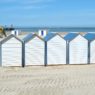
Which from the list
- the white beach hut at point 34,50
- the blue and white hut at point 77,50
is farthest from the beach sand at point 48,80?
the blue and white hut at point 77,50

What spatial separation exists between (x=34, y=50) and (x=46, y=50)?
56 centimetres

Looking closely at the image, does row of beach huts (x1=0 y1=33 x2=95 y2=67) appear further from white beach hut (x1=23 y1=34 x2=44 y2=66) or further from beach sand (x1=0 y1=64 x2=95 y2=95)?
beach sand (x1=0 y1=64 x2=95 y2=95)

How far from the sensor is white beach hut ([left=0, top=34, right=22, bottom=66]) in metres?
15.4

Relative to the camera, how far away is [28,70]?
48.3ft

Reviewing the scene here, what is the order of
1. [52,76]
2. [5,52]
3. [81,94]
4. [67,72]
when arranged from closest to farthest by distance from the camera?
[81,94], [52,76], [67,72], [5,52]

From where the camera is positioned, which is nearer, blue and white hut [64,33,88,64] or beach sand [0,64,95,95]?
beach sand [0,64,95,95]

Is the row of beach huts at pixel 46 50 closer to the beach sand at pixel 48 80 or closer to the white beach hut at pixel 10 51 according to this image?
the white beach hut at pixel 10 51

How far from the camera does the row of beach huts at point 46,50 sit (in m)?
15.5

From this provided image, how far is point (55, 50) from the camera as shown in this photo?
16.1m

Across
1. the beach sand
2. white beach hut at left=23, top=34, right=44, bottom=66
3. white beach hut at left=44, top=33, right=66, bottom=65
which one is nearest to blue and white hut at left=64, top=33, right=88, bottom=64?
white beach hut at left=44, top=33, right=66, bottom=65

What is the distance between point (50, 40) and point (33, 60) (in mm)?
1201

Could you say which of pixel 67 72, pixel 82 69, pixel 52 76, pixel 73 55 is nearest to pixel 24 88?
pixel 52 76

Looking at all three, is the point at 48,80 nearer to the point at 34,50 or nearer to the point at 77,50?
the point at 34,50

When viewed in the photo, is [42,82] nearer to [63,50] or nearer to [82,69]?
[82,69]
